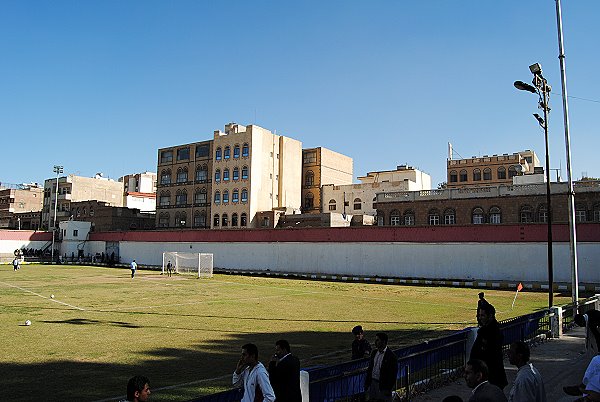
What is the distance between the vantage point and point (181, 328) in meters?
19.7

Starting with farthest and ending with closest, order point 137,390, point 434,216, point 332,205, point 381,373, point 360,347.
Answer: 1. point 332,205
2. point 434,216
3. point 360,347
4. point 381,373
5. point 137,390

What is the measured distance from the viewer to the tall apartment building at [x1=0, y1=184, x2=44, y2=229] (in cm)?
11225

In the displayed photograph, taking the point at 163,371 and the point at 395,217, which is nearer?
the point at 163,371

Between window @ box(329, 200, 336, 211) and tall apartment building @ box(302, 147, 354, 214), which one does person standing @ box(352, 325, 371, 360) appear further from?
tall apartment building @ box(302, 147, 354, 214)

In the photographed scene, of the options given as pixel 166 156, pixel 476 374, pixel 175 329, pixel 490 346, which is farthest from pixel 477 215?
pixel 166 156

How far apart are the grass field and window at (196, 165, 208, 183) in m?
52.7

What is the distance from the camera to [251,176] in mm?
80875

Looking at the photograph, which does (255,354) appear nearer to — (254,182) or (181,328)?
(181,328)

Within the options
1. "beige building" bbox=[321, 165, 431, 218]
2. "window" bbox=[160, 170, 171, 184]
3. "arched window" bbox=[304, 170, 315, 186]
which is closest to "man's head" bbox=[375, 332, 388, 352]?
"beige building" bbox=[321, 165, 431, 218]

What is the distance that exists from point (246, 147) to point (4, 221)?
69775 millimetres

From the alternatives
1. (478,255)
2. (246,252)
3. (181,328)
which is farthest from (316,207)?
(181,328)

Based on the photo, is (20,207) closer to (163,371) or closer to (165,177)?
(165,177)

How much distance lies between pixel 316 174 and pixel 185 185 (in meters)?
24.5

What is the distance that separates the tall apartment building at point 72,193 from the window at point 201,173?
2686 centimetres
